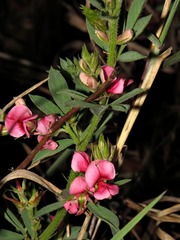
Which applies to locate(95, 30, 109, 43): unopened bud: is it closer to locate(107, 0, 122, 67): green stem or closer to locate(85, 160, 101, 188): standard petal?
locate(107, 0, 122, 67): green stem

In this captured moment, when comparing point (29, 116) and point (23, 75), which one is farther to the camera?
point (23, 75)

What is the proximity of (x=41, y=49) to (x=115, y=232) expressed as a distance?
1.44 metres

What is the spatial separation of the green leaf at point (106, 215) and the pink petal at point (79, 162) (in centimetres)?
7

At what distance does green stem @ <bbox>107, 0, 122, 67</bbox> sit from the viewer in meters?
0.80

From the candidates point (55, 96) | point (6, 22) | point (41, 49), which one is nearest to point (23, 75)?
point (41, 49)

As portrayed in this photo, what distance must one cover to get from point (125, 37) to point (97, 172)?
0.18 meters

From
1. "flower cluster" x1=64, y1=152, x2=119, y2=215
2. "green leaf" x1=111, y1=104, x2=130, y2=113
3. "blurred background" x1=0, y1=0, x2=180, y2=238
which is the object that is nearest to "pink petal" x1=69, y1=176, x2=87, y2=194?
"flower cluster" x1=64, y1=152, x2=119, y2=215

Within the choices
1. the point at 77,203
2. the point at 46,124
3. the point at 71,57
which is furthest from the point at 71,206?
the point at 71,57

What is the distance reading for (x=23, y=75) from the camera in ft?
6.24

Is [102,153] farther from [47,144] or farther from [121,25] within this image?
[121,25]

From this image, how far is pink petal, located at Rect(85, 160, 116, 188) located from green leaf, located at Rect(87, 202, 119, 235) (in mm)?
63

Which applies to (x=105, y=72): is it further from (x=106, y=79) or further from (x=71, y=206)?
(x=71, y=206)

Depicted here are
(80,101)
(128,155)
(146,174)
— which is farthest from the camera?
(128,155)

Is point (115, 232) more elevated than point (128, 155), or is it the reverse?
point (115, 232)
